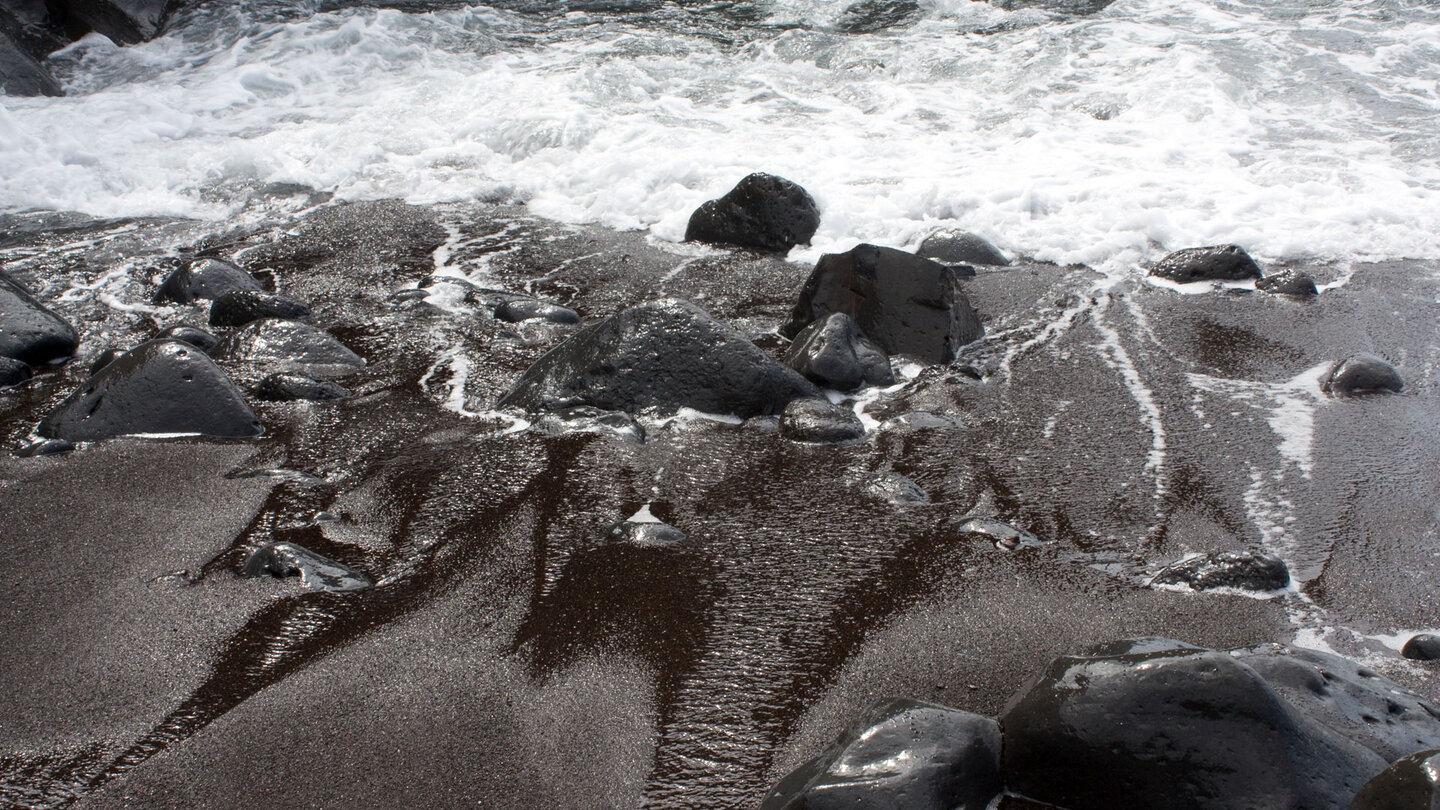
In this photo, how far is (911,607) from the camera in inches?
105

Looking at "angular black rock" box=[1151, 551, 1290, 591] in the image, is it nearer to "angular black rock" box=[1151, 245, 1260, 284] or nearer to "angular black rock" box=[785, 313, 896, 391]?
"angular black rock" box=[785, 313, 896, 391]

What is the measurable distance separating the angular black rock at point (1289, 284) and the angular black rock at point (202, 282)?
4.89 metres

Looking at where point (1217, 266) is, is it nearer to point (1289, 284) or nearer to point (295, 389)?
point (1289, 284)

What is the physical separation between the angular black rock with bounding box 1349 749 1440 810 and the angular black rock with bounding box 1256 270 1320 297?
377cm

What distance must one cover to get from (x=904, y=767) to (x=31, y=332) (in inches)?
163

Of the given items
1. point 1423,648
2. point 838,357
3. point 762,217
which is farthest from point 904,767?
point 762,217

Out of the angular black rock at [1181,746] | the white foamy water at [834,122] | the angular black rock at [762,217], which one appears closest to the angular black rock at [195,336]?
the white foamy water at [834,122]

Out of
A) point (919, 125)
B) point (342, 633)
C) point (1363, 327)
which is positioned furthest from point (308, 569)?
point (919, 125)

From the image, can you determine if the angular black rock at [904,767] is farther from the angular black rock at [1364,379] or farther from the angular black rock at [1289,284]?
the angular black rock at [1289,284]

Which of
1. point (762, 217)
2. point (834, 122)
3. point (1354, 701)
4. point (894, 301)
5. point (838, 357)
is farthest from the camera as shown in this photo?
point (834, 122)

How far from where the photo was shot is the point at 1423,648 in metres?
2.40

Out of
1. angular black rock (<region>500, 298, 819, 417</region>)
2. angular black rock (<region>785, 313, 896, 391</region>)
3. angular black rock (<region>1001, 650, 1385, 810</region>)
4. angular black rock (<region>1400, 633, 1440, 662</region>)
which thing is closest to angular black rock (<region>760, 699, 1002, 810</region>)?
angular black rock (<region>1001, 650, 1385, 810</region>)

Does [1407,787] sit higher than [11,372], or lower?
higher

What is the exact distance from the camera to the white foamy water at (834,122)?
5980 millimetres
